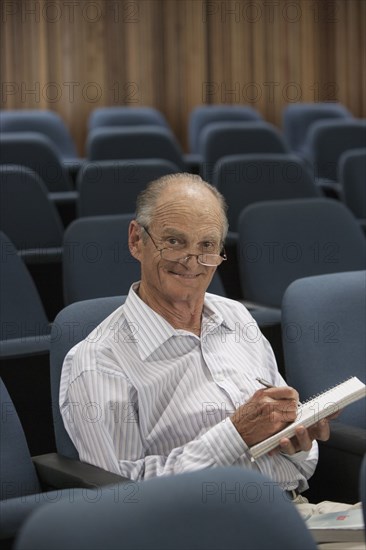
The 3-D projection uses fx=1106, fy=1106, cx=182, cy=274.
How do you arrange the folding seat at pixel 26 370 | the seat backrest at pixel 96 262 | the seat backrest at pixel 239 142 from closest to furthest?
1. the folding seat at pixel 26 370
2. the seat backrest at pixel 96 262
3. the seat backrest at pixel 239 142

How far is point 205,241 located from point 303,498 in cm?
57

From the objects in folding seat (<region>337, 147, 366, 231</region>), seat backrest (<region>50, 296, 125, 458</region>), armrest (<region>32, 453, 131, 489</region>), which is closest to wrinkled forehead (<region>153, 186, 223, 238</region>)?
seat backrest (<region>50, 296, 125, 458</region>)

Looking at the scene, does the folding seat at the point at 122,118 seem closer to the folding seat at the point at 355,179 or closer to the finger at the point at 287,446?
the folding seat at the point at 355,179

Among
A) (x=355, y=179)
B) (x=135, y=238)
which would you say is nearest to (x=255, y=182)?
(x=355, y=179)

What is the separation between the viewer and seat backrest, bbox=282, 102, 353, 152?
327 inches

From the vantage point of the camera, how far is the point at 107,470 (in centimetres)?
211

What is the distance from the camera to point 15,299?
338cm

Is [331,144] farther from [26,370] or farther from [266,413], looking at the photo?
[266,413]

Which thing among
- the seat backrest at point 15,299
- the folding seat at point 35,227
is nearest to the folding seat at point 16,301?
the seat backrest at point 15,299

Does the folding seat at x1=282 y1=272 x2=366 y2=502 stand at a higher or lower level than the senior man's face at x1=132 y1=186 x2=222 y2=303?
lower

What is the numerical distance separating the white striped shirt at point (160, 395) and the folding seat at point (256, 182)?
2.34 metres

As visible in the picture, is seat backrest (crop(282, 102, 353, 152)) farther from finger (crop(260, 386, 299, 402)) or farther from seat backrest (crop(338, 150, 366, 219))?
finger (crop(260, 386, 299, 402))

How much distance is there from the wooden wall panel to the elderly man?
6.16 metres

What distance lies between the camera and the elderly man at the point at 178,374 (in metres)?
2.09
